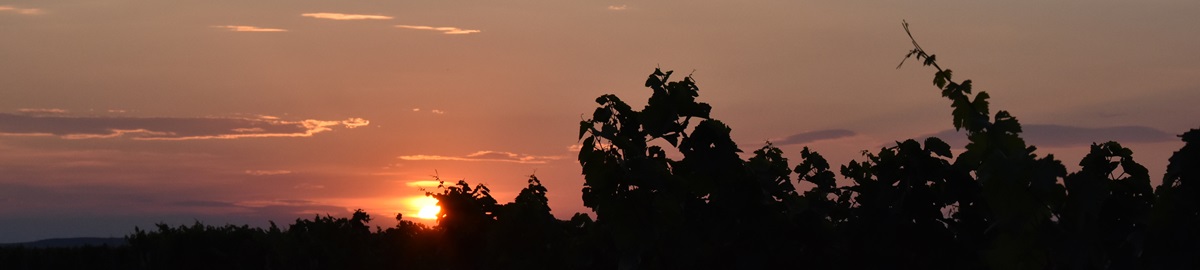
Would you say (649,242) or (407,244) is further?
(407,244)

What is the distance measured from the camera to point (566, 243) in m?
15.5

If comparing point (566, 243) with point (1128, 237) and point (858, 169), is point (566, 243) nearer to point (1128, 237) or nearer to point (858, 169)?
point (858, 169)

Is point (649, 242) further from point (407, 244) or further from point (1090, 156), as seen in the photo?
point (407, 244)

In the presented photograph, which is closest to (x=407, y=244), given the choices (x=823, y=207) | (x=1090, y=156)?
(x=823, y=207)

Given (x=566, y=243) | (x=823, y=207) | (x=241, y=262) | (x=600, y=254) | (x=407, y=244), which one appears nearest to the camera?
(x=823, y=207)

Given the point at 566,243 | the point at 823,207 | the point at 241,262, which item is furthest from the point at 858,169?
the point at 241,262

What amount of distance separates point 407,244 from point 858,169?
719 cm

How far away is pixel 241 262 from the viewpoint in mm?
24594

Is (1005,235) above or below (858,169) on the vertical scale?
below

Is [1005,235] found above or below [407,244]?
below

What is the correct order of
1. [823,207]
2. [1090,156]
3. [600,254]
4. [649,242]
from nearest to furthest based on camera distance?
[1090,156], [649,242], [823,207], [600,254]

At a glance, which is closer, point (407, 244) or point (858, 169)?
point (858, 169)

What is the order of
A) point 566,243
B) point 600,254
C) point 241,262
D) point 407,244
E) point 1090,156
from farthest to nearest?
point 241,262, point 407,244, point 566,243, point 600,254, point 1090,156

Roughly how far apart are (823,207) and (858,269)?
0.87 meters
